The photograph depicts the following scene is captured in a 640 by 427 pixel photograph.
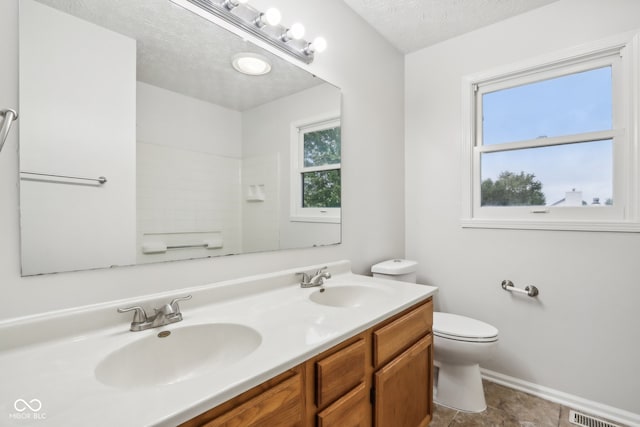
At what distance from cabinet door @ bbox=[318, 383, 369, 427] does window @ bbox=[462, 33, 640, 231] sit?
5.04ft

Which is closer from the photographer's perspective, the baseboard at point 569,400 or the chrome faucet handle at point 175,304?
the chrome faucet handle at point 175,304

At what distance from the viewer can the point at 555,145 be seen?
1.92 m

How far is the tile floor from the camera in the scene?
1648mm

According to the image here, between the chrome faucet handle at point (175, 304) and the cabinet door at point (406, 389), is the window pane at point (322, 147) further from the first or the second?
the cabinet door at point (406, 389)

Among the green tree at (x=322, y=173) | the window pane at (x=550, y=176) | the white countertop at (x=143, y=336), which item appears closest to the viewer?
the white countertop at (x=143, y=336)

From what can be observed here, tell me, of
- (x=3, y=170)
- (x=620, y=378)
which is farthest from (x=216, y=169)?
(x=620, y=378)

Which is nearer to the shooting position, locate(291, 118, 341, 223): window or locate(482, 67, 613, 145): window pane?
locate(291, 118, 341, 223): window

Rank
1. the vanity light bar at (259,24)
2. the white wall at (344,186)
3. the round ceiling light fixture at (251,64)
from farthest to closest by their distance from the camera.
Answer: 1. the round ceiling light fixture at (251,64)
2. the vanity light bar at (259,24)
3. the white wall at (344,186)

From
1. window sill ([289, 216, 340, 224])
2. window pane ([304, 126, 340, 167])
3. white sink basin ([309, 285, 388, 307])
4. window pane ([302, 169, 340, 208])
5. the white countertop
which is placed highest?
window pane ([304, 126, 340, 167])

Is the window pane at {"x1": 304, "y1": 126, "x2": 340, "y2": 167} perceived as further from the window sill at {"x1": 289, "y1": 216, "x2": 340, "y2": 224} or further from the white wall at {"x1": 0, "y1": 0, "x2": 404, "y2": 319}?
the window sill at {"x1": 289, "y1": 216, "x2": 340, "y2": 224}

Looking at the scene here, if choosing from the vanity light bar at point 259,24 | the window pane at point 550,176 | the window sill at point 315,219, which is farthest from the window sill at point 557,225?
the vanity light bar at point 259,24

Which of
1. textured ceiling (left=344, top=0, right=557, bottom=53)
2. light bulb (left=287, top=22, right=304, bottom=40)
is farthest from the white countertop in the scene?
textured ceiling (left=344, top=0, right=557, bottom=53)

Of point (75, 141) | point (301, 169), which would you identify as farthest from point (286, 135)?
point (75, 141)

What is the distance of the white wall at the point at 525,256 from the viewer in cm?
169
